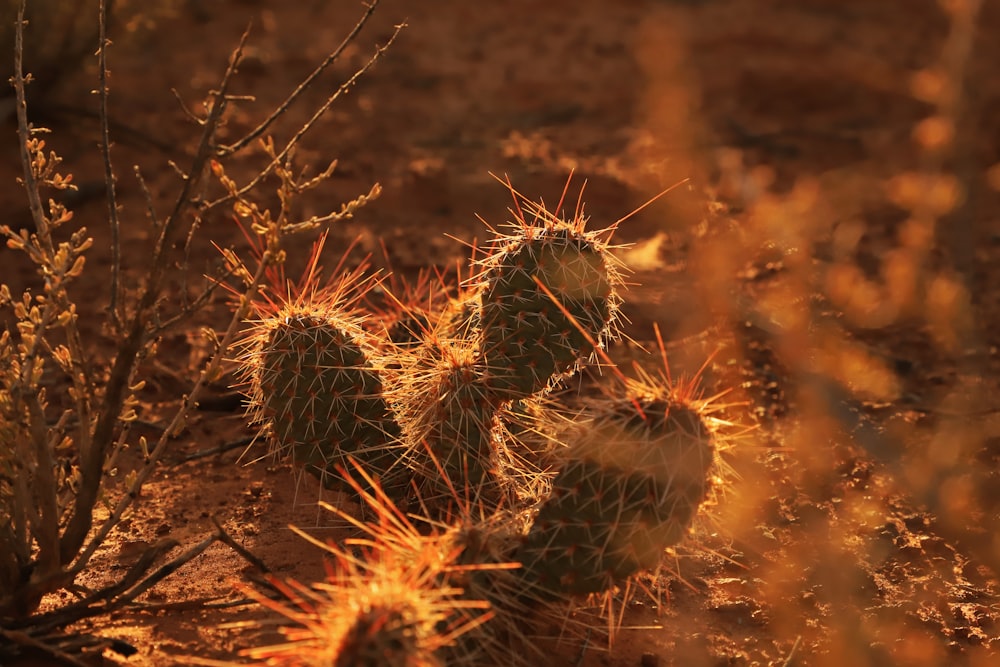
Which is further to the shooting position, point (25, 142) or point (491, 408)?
point (491, 408)

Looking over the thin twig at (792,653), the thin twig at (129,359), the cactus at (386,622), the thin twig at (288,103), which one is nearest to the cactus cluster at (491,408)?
the cactus at (386,622)

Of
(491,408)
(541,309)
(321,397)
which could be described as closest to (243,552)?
(321,397)

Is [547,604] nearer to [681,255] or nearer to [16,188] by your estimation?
[681,255]

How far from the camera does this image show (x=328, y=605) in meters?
1.84

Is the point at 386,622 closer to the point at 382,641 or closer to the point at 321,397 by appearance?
the point at 382,641

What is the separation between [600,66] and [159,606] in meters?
5.79

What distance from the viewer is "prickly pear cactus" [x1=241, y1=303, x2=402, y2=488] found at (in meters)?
2.59

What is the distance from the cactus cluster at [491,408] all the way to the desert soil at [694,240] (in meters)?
0.25

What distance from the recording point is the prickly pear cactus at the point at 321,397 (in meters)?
2.59

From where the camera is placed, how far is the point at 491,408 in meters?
2.56

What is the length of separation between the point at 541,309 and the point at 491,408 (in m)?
0.26

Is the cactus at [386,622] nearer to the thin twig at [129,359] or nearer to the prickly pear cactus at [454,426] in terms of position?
the prickly pear cactus at [454,426]

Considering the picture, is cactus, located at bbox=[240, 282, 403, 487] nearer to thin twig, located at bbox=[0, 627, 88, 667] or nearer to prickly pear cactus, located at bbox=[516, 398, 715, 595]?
prickly pear cactus, located at bbox=[516, 398, 715, 595]

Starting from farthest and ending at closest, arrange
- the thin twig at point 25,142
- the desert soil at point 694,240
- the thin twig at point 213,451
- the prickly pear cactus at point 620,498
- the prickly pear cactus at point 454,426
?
the thin twig at point 213,451 → the desert soil at point 694,240 → the prickly pear cactus at point 454,426 → the thin twig at point 25,142 → the prickly pear cactus at point 620,498
